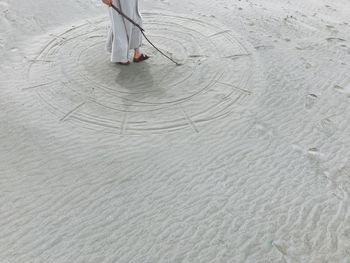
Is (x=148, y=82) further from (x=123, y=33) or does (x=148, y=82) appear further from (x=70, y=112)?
(x=70, y=112)

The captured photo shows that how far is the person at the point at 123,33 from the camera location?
490 cm

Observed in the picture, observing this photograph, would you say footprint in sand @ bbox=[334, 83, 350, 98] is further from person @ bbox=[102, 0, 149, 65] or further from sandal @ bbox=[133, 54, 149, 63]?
person @ bbox=[102, 0, 149, 65]

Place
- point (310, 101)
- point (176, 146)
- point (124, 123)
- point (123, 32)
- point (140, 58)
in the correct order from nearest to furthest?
point (176, 146) → point (124, 123) → point (310, 101) → point (123, 32) → point (140, 58)

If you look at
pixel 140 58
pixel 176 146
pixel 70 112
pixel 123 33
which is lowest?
pixel 70 112

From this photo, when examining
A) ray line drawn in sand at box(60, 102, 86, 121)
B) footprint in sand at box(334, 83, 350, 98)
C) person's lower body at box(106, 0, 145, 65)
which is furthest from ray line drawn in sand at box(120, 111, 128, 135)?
footprint in sand at box(334, 83, 350, 98)

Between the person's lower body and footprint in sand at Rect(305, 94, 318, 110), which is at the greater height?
the person's lower body

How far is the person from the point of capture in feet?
16.1

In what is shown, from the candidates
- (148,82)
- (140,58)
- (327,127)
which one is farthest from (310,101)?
(140,58)

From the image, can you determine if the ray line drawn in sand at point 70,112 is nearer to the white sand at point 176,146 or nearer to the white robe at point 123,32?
the white sand at point 176,146

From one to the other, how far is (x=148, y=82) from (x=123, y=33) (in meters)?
0.78

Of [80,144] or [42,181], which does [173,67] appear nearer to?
[80,144]

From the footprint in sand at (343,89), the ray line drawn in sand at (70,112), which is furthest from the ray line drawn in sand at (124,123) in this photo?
the footprint in sand at (343,89)

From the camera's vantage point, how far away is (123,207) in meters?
3.44

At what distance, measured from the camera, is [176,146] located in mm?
4094
